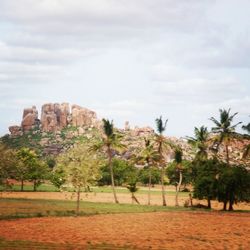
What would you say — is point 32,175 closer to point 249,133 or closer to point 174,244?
point 249,133

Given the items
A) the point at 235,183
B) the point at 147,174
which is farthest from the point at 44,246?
the point at 147,174

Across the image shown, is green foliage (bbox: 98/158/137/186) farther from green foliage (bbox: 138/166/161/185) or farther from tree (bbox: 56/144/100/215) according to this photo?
tree (bbox: 56/144/100/215)

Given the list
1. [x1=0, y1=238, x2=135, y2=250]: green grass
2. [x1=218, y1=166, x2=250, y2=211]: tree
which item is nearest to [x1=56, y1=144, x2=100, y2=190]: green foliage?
[x1=0, y1=238, x2=135, y2=250]: green grass

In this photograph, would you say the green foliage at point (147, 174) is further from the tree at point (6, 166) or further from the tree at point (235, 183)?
the tree at point (6, 166)

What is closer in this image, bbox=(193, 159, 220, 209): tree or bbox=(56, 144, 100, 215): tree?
bbox=(56, 144, 100, 215): tree

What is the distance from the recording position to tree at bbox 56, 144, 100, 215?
142 ft

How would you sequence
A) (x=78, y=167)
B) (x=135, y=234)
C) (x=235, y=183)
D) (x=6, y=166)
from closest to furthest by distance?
(x=135, y=234), (x=78, y=167), (x=6, y=166), (x=235, y=183)

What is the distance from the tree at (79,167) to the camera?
43344 millimetres

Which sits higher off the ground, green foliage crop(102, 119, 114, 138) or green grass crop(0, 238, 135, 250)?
green foliage crop(102, 119, 114, 138)

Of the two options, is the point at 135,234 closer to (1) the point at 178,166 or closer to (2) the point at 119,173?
(1) the point at 178,166

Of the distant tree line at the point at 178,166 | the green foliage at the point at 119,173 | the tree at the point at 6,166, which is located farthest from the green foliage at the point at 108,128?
the green foliage at the point at 119,173

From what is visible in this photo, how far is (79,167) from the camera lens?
43219 millimetres

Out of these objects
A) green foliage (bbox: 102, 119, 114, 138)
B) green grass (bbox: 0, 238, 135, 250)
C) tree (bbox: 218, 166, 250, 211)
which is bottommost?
green grass (bbox: 0, 238, 135, 250)

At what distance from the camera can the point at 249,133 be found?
57.0 m
